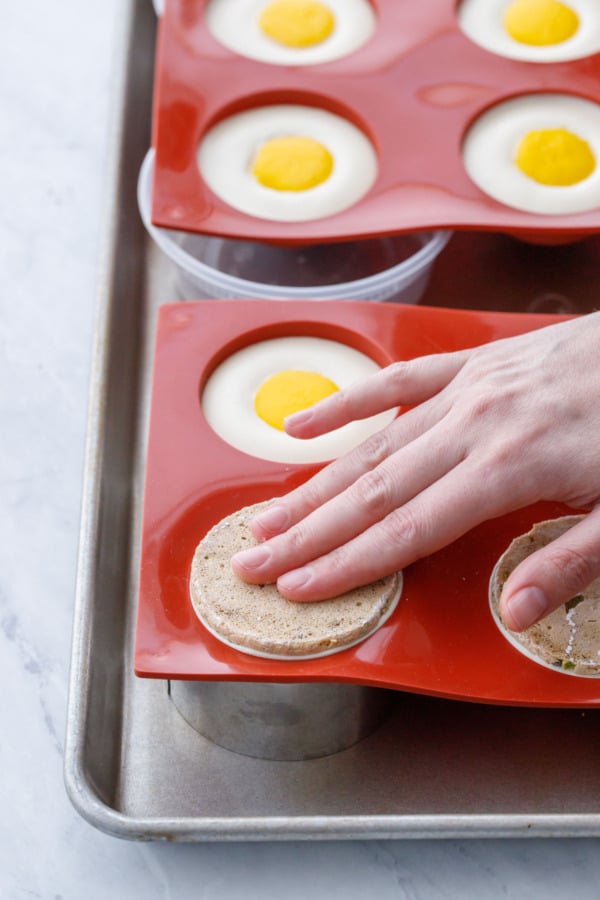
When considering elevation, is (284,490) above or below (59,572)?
above

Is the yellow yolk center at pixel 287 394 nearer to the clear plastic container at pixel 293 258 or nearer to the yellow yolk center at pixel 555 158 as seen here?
the clear plastic container at pixel 293 258

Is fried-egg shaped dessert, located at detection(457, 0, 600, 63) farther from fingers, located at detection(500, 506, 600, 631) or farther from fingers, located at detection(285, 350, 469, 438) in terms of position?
fingers, located at detection(500, 506, 600, 631)

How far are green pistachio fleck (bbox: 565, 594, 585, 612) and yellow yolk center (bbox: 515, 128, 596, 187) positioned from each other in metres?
0.76

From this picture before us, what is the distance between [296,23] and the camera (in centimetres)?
197

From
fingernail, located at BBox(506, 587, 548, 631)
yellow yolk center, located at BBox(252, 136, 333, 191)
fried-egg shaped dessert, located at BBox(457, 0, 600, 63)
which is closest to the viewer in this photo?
fingernail, located at BBox(506, 587, 548, 631)

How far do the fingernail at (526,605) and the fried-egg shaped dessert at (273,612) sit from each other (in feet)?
0.50

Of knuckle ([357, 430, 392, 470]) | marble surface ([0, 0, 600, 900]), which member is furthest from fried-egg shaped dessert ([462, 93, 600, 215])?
marble surface ([0, 0, 600, 900])

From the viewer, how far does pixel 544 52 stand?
6.41 ft

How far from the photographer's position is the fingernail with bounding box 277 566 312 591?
1180 mm

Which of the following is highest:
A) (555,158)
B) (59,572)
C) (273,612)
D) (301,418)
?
(555,158)

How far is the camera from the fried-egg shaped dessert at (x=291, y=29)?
1953 millimetres

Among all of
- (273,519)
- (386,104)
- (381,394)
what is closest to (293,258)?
(386,104)

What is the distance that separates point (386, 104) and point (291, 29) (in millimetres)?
287

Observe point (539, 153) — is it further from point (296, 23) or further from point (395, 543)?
point (395, 543)
